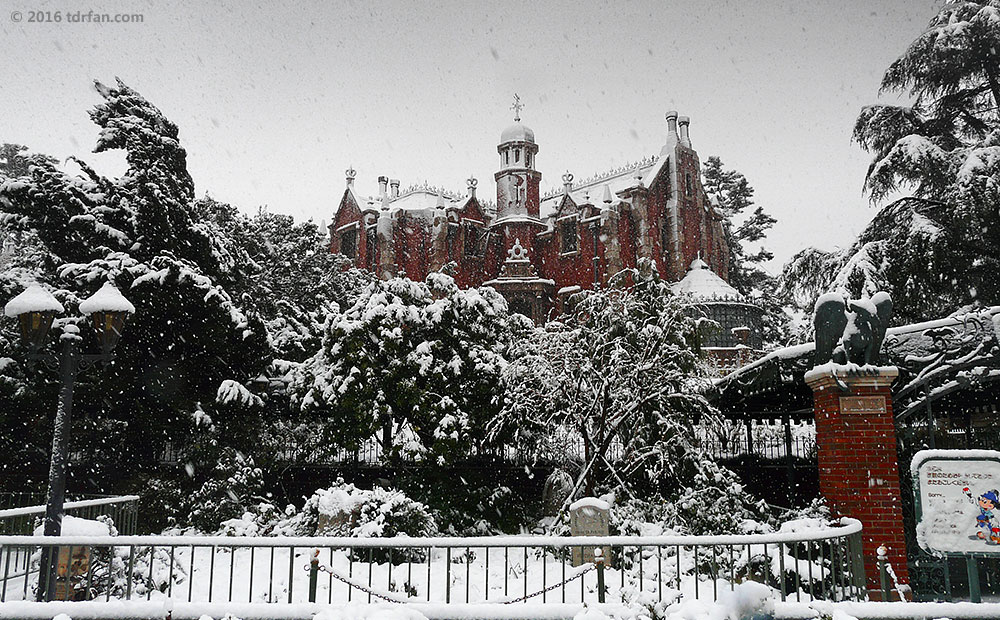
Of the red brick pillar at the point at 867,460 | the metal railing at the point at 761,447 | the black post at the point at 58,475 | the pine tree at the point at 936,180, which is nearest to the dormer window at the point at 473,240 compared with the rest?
the pine tree at the point at 936,180

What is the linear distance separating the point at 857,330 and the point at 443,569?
6.61 metres

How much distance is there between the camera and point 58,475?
25.9 feet

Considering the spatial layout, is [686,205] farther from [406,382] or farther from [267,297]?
[406,382]

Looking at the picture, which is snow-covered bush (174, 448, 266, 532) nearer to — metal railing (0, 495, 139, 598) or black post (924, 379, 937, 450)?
metal railing (0, 495, 139, 598)

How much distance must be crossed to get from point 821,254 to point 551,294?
82.5 ft

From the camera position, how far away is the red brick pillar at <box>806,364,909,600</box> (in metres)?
8.34

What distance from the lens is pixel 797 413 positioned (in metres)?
15.1

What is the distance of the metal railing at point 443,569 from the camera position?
5.88 meters

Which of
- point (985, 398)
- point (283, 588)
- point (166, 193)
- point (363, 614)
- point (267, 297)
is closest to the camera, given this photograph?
point (363, 614)

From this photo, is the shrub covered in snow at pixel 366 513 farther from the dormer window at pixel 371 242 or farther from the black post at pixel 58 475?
the dormer window at pixel 371 242

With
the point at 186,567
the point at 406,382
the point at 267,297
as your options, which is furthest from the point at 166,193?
the point at 186,567

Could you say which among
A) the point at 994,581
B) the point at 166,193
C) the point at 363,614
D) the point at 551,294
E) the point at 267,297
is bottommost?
the point at 994,581

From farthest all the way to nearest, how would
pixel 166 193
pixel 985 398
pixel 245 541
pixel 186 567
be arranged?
1. pixel 166 193
2. pixel 985 398
3. pixel 186 567
4. pixel 245 541

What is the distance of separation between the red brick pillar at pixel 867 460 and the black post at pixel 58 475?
800cm
